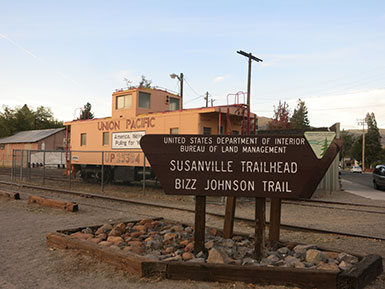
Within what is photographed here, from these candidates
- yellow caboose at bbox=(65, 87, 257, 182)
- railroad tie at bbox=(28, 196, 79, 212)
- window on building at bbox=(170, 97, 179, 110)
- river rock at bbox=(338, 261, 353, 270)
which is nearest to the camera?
river rock at bbox=(338, 261, 353, 270)

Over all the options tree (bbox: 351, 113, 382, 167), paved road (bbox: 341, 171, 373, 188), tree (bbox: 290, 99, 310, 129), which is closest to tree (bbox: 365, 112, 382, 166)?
tree (bbox: 351, 113, 382, 167)

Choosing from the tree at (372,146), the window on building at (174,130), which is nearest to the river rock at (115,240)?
the window on building at (174,130)

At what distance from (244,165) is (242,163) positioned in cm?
4

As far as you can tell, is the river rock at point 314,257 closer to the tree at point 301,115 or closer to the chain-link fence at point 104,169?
the chain-link fence at point 104,169

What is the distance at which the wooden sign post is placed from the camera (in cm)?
469

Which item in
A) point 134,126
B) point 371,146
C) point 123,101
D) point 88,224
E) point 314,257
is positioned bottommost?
point 88,224

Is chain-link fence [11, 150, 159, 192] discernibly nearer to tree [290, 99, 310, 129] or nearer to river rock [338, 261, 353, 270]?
river rock [338, 261, 353, 270]

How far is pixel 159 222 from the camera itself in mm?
7508

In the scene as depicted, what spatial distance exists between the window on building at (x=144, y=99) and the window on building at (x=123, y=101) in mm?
535

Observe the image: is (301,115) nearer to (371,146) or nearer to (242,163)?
(371,146)

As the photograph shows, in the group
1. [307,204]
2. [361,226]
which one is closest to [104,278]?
[361,226]

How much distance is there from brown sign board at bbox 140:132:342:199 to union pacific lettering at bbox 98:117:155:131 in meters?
9.89

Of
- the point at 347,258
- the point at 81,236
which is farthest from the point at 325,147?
the point at 81,236

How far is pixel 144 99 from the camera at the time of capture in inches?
643
